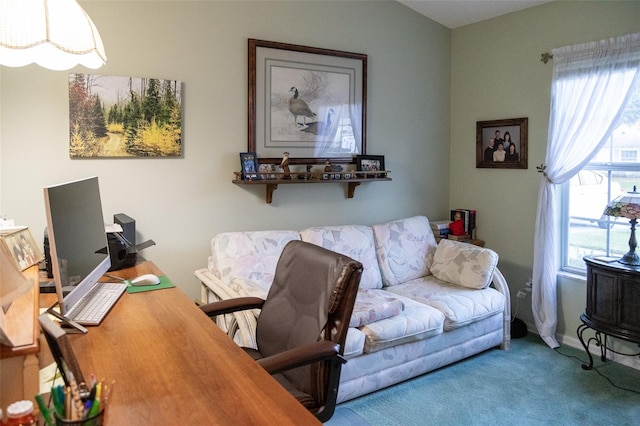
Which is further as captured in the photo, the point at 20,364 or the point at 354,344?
the point at 354,344

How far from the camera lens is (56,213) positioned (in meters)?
1.49

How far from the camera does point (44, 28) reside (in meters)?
1.52

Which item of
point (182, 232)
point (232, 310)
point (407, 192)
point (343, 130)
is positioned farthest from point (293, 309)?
point (407, 192)

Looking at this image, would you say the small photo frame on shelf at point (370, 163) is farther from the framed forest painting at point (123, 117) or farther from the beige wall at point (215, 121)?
the framed forest painting at point (123, 117)

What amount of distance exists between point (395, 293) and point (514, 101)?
186 cm

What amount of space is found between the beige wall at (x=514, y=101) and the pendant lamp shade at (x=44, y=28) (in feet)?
10.6

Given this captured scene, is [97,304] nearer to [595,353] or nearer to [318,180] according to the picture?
[318,180]

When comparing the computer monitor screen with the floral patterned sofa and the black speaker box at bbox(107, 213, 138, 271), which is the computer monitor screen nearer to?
the black speaker box at bbox(107, 213, 138, 271)

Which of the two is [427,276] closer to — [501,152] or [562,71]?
[501,152]

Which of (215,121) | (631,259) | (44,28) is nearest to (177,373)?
(44,28)

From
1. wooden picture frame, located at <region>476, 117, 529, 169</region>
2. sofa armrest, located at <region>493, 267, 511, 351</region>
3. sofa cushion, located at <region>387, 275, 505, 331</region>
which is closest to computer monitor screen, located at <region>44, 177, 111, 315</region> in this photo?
sofa cushion, located at <region>387, 275, 505, 331</region>

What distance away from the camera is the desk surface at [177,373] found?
1.08 meters

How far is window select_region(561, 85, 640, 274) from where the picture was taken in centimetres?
327

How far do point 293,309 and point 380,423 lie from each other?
1038 millimetres
